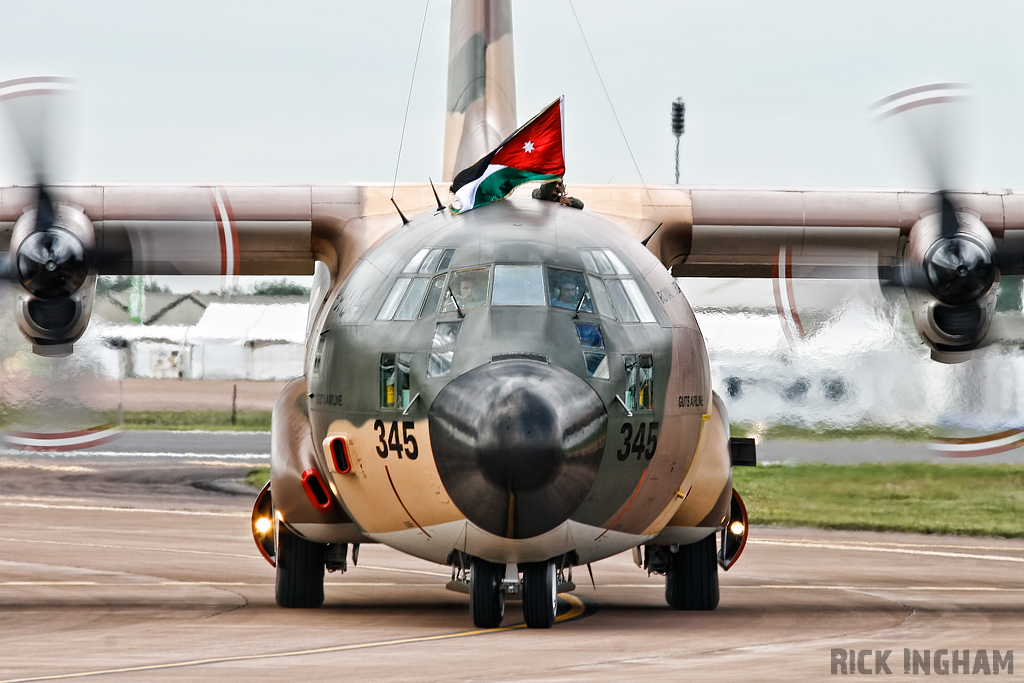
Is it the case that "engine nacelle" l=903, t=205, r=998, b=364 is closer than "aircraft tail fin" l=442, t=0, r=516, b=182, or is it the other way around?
"engine nacelle" l=903, t=205, r=998, b=364

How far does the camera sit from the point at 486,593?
10.6m

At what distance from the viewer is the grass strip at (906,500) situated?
23000 mm

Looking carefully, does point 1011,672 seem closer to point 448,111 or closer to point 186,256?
point 186,256

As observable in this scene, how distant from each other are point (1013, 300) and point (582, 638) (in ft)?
31.0

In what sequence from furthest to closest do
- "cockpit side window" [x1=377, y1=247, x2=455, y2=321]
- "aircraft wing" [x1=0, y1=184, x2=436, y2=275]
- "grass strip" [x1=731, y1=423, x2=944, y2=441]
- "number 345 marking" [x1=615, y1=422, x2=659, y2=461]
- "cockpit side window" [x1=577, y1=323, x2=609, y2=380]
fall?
"grass strip" [x1=731, y1=423, x2=944, y2=441], "aircraft wing" [x1=0, y1=184, x2=436, y2=275], "cockpit side window" [x1=377, y1=247, x2=455, y2=321], "number 345 marking" [x1=615, y1=422, x2=659, y2=461], "cockpit side window" [x1=577, y1=323, x2=609, y2=380]

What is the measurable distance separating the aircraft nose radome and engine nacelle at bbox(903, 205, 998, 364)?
5.00m

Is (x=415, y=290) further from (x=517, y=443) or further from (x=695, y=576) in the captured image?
(x=695, y=576)

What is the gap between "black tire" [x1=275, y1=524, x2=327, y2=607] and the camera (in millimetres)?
13055

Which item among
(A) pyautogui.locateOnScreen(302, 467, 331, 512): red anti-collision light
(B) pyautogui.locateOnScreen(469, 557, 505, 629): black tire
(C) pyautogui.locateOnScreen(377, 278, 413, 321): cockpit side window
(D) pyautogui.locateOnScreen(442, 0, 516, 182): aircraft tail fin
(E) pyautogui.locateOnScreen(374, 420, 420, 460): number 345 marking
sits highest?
(D) pyautogui.locateOnScreen(442, 0, 516, 182): aircraft tail fin

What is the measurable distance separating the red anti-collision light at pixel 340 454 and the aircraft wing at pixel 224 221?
2.79 meters

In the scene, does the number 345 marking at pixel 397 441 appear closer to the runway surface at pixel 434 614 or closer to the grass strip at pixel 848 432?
the runway surface at pixel 434 614

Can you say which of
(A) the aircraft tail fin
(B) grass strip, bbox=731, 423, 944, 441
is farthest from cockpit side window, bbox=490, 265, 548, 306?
(B) grass strip, bbox=731, 423, 944, 441

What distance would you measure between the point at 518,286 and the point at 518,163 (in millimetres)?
1888

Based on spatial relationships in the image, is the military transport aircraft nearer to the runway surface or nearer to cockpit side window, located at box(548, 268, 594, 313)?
cockpit side window, located at box(548, 268, 594, 313)
